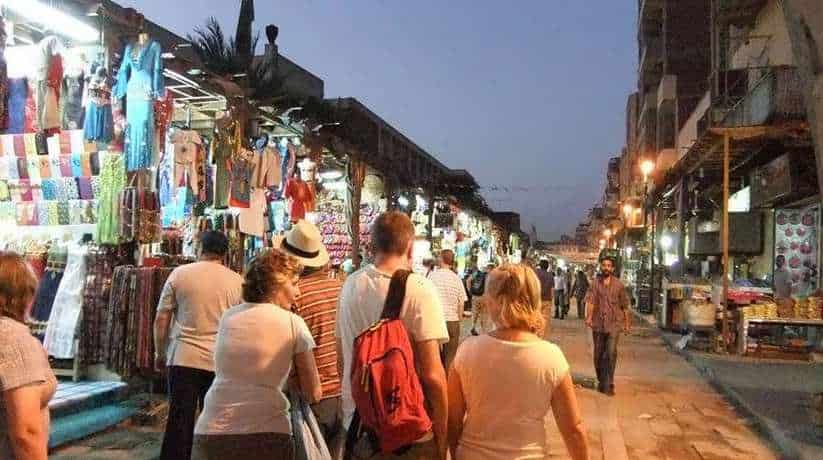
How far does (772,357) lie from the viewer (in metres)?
14.9

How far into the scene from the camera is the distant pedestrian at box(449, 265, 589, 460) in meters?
3.17

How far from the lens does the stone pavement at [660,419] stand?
7926mm

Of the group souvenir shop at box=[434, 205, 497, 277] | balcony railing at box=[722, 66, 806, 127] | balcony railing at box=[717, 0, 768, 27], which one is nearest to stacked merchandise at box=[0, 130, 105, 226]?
balcony railing at box=[722, 66, 806, 127]

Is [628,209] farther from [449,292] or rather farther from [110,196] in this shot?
[110,196]

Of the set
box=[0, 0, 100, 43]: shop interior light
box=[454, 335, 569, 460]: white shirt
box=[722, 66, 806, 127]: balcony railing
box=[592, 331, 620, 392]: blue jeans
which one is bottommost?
box=[592, 331, 620, 392]: blue jeans

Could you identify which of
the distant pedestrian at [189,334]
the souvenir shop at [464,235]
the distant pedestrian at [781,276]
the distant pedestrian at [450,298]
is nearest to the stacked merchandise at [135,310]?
the distant pedestrian at [189,334]

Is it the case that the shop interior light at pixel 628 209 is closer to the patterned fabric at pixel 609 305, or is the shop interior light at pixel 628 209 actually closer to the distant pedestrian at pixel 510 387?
the patterned fabric at pixel 609 305

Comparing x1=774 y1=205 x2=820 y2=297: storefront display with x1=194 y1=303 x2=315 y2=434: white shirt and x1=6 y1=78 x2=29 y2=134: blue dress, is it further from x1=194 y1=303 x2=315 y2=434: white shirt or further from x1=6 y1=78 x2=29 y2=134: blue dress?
x1=194 y1=303 x2=315 y2=434: white shirt

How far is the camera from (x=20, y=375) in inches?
112

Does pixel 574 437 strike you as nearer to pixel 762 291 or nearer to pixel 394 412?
pixel 394 412

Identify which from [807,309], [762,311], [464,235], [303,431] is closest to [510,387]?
[303,431]

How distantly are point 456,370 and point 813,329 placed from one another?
15096 mm

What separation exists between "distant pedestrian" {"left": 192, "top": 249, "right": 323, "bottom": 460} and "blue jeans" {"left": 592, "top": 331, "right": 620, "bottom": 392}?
25.5 ft

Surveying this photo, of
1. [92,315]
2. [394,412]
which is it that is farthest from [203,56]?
[394,412]
